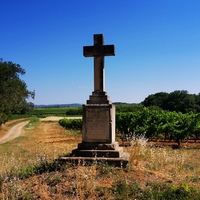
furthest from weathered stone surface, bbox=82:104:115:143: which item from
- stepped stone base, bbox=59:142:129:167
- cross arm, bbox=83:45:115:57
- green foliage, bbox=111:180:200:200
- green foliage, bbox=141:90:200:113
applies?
green foliage, bbox=141:90:200:113

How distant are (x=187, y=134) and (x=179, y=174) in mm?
12646

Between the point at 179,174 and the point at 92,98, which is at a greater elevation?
the point at 92,98

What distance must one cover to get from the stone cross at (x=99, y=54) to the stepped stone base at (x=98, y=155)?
1625mm

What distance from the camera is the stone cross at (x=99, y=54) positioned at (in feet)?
29.3

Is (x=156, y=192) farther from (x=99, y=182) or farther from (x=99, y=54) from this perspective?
(x=99, y=54)

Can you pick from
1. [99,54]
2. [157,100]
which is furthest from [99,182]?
[157,100]

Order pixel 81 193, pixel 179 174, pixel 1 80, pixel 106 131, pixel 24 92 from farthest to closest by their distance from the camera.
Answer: pixel 24 92 → pixel 1 80 → pixel 106 131 → pixel 179 174 → pixel 81 193

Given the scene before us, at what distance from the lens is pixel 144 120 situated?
74.8 ft

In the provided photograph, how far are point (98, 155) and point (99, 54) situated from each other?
2.87 m

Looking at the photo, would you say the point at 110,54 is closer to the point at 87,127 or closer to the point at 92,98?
the point at 92,98

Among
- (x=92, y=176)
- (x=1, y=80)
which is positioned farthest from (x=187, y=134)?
(x=1, y=80)

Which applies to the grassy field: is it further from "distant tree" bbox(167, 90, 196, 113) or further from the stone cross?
"distant tree" bbox(167, 90, 196, 113)

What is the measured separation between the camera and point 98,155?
8.30 m

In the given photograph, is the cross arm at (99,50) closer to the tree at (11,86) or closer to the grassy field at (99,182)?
the grassy field at (99,182)
